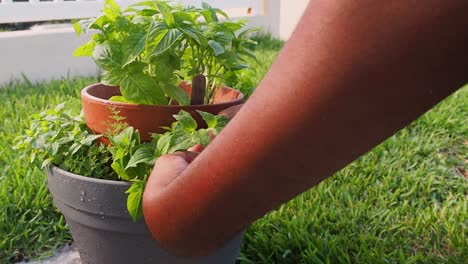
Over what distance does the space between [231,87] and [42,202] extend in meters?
0.81

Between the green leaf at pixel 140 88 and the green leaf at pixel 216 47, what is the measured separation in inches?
7.1

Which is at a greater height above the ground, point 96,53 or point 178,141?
point 96,53

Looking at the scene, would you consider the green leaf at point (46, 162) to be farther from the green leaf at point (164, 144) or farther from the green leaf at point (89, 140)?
the green leaf at point (164, 144)

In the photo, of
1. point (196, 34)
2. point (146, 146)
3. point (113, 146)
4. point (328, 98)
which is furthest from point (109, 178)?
point (328, 98)

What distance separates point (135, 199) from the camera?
1.30m

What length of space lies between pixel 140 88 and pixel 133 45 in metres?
0.11

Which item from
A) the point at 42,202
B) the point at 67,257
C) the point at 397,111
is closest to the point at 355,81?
the point at 397,111

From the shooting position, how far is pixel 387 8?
592mm

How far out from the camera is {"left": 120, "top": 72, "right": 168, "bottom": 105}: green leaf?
1491 mm

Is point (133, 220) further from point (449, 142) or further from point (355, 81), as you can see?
point (449, 142)

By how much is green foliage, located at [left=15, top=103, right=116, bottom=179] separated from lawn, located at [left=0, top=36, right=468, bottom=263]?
39 centimetres

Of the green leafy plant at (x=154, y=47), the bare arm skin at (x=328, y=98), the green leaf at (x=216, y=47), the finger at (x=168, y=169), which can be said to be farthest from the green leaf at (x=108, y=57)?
the bare arm skin at (x=328, y=98)

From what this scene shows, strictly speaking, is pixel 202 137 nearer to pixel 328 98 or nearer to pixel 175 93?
pixel 175 93

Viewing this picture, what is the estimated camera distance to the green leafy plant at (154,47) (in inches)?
57.0
